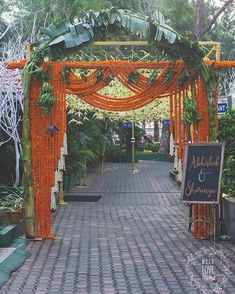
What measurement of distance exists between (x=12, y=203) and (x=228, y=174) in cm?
396

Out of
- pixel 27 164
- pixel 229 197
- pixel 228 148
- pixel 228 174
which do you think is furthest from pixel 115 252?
pixel 228 148

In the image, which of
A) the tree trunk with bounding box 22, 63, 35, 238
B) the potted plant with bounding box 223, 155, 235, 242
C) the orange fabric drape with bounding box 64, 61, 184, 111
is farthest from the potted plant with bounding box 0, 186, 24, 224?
the potted plant with bounding box 223, 155, 235, 242

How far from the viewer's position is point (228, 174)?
8930 millimetres

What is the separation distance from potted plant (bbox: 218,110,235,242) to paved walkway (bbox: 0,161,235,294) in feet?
1.39

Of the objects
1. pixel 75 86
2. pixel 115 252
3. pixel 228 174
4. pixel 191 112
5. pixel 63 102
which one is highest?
Result: pixel 75 86

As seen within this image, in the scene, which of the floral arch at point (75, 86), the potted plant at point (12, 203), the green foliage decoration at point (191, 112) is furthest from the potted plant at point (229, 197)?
the potted plant at point (12, 203)

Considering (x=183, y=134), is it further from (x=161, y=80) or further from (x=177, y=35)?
(x=177, y=35)

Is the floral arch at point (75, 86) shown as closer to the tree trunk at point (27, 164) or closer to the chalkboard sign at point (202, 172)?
the tree trunk at point (27, 164)

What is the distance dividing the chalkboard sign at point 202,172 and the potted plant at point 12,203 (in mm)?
2922
